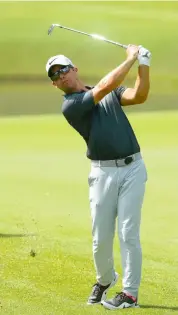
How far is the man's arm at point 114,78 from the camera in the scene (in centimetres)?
794

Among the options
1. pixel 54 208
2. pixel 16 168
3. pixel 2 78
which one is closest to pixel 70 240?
pixel 54 208

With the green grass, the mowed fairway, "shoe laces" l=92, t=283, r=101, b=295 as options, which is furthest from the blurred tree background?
"shoe laces" l=92, t=283, r=101, b=295

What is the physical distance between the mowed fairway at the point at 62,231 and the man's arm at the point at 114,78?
1.80 meters

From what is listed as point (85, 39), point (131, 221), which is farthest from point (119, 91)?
point (85, 39)

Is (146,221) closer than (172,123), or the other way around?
(146,221)

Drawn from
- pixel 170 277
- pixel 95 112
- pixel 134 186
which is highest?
pixel 95 112

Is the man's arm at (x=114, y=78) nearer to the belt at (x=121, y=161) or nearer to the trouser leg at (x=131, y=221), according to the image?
the belt at (x=121, y=161)

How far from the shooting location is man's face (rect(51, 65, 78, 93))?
8.26m

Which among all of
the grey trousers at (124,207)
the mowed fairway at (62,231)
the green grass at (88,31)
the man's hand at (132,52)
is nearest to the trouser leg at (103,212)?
the grey trousers at (124,207)

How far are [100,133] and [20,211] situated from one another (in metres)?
5.48

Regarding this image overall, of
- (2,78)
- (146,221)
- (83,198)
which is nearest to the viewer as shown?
(146,221)

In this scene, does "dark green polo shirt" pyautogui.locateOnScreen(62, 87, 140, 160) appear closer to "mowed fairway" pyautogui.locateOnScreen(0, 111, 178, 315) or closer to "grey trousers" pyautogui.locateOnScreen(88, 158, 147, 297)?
"grey trousers" pyautogui.locateOnScreen(88, 158, 147, 297)

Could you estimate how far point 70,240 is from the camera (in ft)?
37.3

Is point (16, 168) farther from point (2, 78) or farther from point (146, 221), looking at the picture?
point (2, 78)
